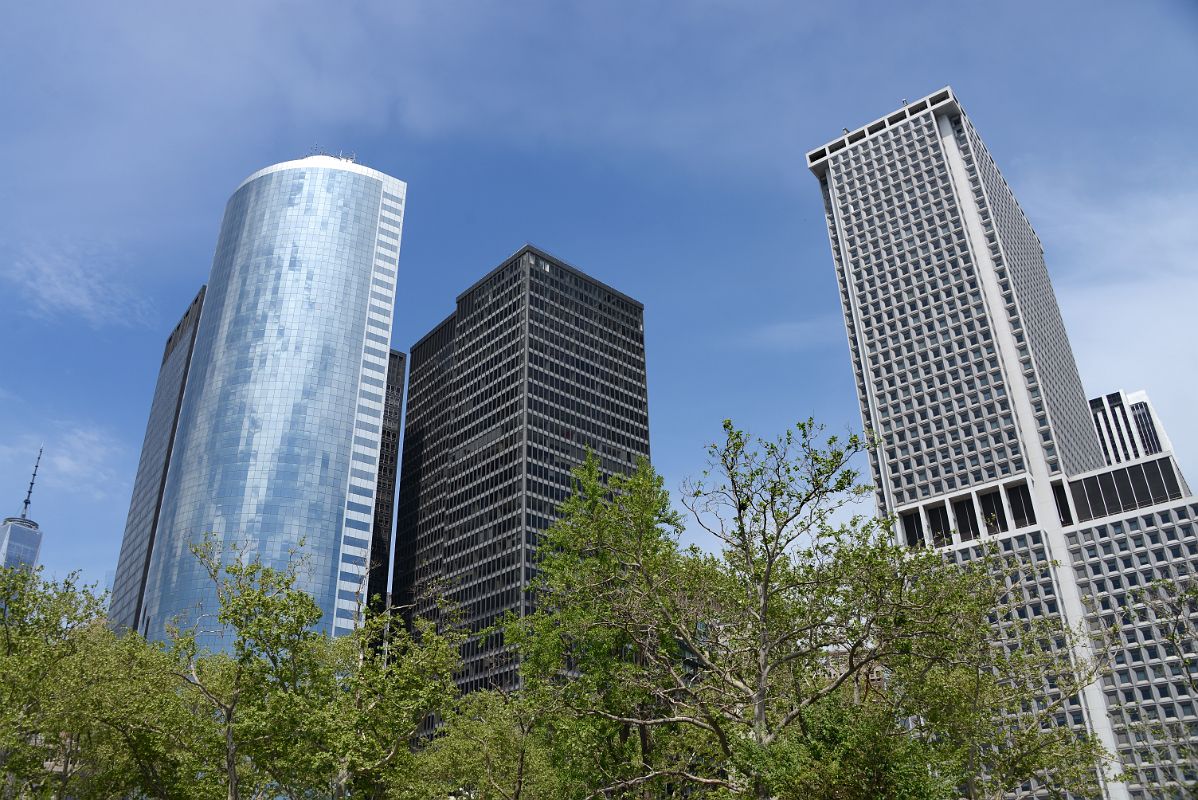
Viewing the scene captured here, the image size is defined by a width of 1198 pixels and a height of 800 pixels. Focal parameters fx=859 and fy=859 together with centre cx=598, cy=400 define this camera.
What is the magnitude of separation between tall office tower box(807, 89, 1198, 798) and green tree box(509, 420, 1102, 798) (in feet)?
313

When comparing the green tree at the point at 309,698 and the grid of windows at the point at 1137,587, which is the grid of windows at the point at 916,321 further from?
the green tree at the point at 309,698

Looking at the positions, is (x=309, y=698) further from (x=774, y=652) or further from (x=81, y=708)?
(x=774, y=652)

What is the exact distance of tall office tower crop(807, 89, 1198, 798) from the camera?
130000 mm

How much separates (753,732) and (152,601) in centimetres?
15812

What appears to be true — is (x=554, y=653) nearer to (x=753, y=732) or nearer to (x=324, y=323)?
(x=753, y=732)

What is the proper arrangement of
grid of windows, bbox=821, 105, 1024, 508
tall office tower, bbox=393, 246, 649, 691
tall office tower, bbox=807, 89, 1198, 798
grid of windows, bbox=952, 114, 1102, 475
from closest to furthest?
tall office tower, bbox=807, 89, 1198, 798, grid of windows, bbox=952, 114, 1102, 475, grid of windows, bbox=821, 105, 1024, 508, tall office tower, bbox=393, 246, 649, 691

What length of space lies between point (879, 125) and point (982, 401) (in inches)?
2636

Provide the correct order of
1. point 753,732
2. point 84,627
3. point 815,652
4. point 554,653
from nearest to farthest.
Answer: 1. point 753,732
2. point 815,652
3. point 554,653
4. point 84,627

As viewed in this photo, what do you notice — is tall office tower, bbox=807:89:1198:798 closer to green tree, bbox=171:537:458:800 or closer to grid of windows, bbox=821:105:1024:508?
grid of windows, bbox=821:105:1024:508

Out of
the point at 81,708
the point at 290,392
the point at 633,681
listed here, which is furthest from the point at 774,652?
the point at 290,392

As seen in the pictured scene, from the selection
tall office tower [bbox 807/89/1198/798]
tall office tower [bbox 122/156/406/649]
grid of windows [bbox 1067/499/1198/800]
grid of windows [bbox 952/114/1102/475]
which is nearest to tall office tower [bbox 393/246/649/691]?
tall office tower [bbox 122/156/406/649]

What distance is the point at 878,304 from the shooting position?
16825cm

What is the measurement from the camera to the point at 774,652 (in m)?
32.6

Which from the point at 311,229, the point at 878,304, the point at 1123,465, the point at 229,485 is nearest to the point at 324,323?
the point at 311,229
